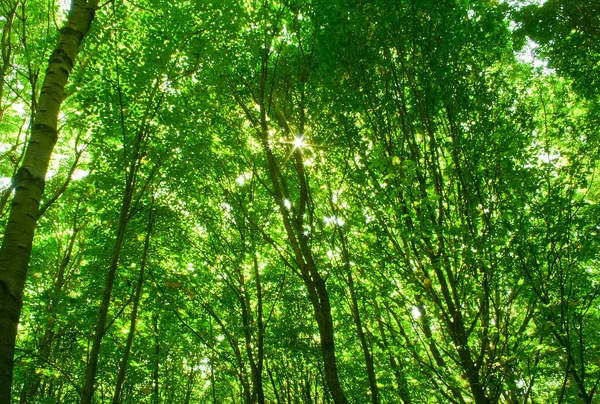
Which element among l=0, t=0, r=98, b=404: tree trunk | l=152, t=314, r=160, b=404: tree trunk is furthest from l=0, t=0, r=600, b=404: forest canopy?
l=152, t=314, r=160, b=404: tree trunk

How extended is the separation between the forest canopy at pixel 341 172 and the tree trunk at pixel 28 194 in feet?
0.03

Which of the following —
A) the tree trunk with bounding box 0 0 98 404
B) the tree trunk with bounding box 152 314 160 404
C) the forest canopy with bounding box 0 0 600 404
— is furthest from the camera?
the tree trunk with bounding box 152 314 160 404

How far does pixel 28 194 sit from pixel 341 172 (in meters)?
4.88

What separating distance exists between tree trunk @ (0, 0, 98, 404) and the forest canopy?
1 cm

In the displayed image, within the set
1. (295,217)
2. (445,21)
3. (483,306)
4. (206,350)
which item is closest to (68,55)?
(295,217)

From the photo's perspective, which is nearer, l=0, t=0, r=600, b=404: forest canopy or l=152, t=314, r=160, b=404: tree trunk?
l=0, t=0, r=600, b=404: forest canopy

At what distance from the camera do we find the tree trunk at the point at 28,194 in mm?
1527

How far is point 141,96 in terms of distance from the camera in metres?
6.07

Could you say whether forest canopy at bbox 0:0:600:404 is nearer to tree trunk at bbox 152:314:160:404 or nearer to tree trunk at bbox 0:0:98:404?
tree trunk at bbox 0:0:98:404

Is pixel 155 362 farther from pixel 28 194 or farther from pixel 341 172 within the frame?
pixel 28 194

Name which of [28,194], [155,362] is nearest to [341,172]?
[28,194]

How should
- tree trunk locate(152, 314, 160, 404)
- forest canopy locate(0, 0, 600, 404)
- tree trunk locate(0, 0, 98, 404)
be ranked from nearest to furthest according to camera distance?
tree trunk locate(0, 0, 98, 404), forest canopy locate(0, 0, 600, 404), tree trunk locate(152, 314, 160, 404)

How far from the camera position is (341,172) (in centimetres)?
614

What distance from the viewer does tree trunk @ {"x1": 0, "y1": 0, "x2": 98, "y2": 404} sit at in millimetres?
1527
